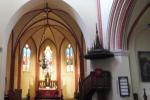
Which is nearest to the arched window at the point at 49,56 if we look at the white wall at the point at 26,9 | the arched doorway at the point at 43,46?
the arched doorway at the point at 43,46

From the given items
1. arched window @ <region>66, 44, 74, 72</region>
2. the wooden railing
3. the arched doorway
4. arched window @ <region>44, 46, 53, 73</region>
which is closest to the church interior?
the wooden railing

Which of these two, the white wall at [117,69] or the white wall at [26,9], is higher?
the white wall at [26,9]

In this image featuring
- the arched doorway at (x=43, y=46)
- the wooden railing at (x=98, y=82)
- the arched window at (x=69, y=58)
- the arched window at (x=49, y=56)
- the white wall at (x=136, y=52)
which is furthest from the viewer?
the arched window at (x=49, y=56)

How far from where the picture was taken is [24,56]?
2156 centimetres

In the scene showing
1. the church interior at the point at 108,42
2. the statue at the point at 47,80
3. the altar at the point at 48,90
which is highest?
the church interior at the point at 108,42

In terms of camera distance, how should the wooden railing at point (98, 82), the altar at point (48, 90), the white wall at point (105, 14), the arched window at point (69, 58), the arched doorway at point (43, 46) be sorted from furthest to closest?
1. the arched window at point (69, 58)
2. the altar at point (48, 90)
3. the arched doorway at point (43, 46)
4. the white wall at point (105, 14)
5. the wooden railing at point (98, 82)

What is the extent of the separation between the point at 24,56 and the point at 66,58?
4011 mm

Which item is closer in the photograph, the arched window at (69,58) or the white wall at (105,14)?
the white wall at (105,14)

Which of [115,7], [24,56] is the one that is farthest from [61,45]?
[115,7]

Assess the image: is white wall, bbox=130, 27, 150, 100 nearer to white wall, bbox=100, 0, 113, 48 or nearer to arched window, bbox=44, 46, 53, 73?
white wall, bbox=100, 0, 113, 48

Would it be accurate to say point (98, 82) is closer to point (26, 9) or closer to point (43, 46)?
point (26, 9)

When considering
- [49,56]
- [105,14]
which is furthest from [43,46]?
[105,14]

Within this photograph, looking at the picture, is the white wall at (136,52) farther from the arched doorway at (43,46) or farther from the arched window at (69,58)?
the arched window at (69,58)

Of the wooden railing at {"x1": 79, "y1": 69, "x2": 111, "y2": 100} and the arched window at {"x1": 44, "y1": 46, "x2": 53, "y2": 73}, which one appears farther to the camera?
the arched window at {"x1": 44, "y1": 46, "x2": 53, "y2": 73}
